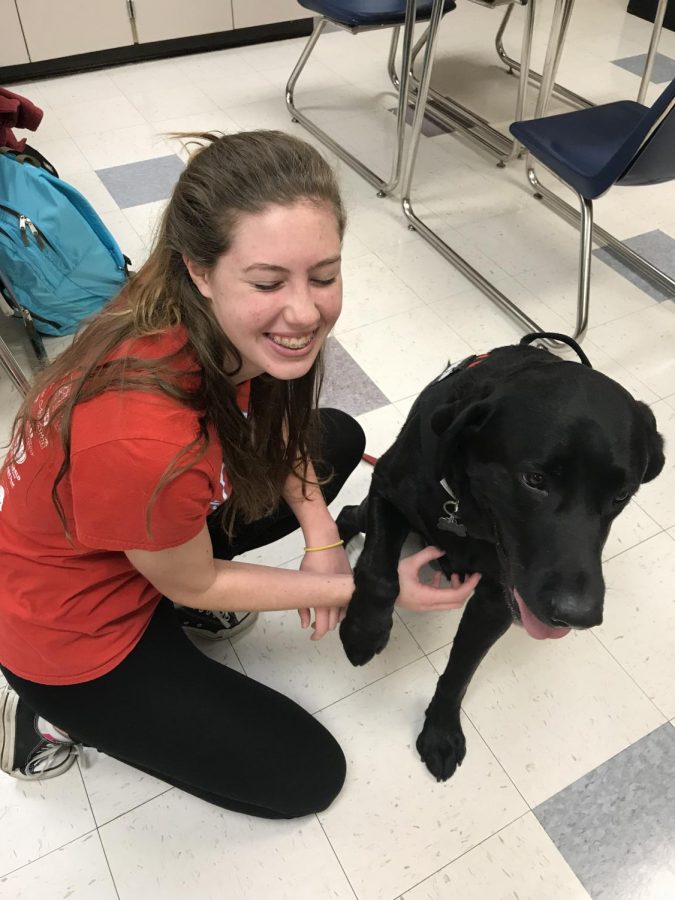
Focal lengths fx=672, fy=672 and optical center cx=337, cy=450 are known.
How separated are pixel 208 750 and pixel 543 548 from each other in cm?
56

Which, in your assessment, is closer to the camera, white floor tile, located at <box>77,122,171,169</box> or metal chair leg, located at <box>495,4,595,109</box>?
white floor tile, located at <box>77,122,171,169</box>

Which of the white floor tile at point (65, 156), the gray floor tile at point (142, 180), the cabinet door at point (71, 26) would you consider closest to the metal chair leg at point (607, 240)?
the gray floor tile at point (142, 180)

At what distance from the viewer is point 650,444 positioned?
0.86 metres

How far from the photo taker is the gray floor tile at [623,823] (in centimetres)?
108

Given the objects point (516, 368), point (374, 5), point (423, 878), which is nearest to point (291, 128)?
point (374, 5)

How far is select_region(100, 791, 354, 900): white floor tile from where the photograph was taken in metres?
1.05

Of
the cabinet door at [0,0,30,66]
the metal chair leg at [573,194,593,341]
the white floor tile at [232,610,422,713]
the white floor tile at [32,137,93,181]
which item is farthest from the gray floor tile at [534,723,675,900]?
the cabinet door at [0,0,30,66]

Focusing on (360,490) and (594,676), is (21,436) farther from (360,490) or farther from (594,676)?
(594,676)

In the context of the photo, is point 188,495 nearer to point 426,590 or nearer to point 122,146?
point 426,590

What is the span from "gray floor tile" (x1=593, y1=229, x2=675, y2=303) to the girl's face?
5.66ft

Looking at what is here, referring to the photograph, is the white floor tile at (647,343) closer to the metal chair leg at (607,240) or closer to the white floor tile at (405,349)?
the metal chair leg at (607,240)

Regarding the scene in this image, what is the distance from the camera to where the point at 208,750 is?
965 millimetres

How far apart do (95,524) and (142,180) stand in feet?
6.70

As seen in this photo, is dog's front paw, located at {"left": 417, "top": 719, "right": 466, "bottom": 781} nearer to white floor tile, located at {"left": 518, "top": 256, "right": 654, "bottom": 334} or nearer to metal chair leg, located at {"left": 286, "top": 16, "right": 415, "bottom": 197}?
white floor tile, located at {"left": 518, "top": 256, "right": 654, "bottom": 334}
